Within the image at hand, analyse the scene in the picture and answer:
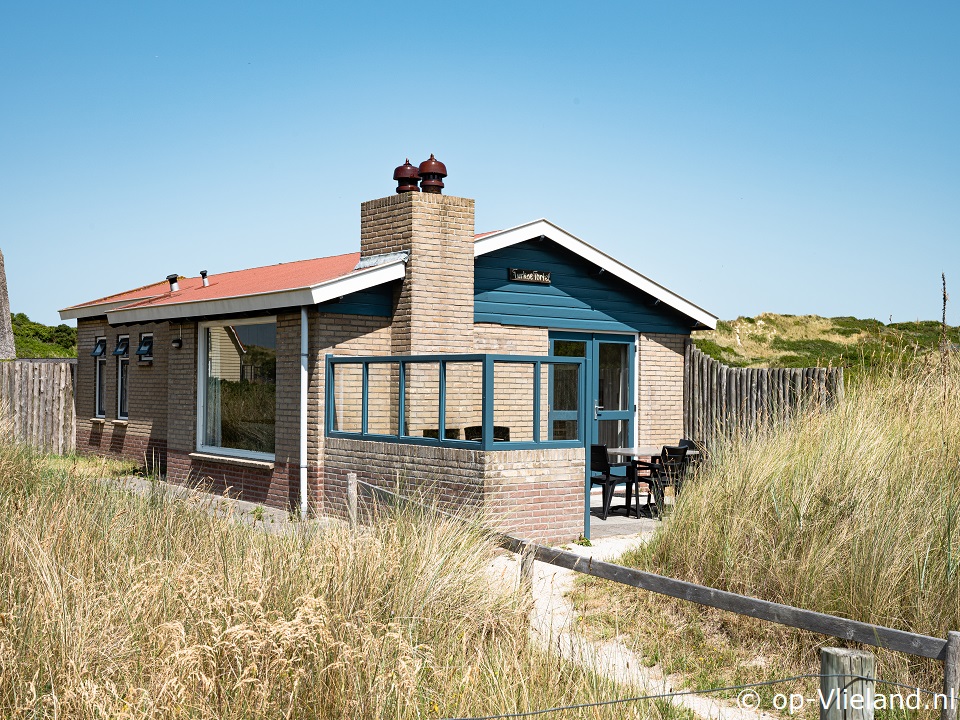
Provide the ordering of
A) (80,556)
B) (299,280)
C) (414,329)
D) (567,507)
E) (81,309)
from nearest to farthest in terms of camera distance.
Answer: (80,556) < (567,507) < (414,329) < (299,280) < (81,309)

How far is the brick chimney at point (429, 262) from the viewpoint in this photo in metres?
12.7

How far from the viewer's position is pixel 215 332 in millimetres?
14375

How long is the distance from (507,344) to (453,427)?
8.72 feet

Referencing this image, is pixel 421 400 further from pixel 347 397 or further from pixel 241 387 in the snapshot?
pixel 241 387

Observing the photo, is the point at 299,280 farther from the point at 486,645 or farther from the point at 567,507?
the point at 486,645

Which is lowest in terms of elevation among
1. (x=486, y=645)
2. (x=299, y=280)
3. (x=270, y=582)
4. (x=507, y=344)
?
(x=486, y=645)

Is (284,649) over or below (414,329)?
below

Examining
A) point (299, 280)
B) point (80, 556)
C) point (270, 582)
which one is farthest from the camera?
point (299, 280)

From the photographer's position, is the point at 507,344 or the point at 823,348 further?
the point at 823,348

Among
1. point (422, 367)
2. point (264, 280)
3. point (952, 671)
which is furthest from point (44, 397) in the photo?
point (952, 671)

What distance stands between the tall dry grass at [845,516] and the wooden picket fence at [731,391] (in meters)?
4.48

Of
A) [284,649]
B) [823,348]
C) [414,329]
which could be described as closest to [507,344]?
[414,329]

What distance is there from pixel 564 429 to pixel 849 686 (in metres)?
10.1

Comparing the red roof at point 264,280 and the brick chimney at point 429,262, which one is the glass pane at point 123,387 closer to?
the red roof at point 264,280
